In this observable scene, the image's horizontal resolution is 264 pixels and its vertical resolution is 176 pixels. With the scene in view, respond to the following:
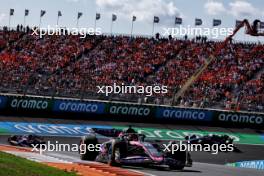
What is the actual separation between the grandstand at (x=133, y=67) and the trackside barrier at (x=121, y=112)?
544 millimetres

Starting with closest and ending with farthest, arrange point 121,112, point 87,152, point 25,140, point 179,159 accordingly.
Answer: point 179,159 < point 87,152 < point 25,140 < point 121,112

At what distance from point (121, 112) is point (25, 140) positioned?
9319mm

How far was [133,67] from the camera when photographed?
163 feet

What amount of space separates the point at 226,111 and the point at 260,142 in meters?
3.52

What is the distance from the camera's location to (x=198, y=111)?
35406mm

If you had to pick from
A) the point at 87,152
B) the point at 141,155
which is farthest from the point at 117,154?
the point at 87,152

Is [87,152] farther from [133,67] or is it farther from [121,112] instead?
[133,67]

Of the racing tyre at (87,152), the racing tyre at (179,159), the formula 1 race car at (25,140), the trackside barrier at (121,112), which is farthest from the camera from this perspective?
the trackside barrier at (121,112)

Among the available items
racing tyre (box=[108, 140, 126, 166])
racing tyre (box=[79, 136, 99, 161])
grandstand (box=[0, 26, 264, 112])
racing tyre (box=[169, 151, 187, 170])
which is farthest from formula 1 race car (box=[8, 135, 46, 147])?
racing tyre (box=[169, 151, 187, 170])

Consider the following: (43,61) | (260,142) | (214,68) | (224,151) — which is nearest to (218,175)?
(224,151)

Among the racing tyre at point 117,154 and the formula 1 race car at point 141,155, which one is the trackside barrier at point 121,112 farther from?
the racing tyre at point 117,154

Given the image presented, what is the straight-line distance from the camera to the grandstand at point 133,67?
1374 inches

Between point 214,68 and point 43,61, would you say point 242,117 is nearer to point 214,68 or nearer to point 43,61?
point 214,68

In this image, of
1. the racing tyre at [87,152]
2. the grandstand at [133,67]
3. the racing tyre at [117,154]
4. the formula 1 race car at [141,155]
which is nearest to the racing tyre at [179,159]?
the formula 1 race car at [141,155]
